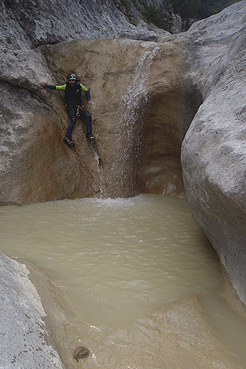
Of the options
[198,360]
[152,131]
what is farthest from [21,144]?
[198,360]

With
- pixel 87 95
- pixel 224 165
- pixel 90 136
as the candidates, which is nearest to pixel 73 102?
pixel 87 95

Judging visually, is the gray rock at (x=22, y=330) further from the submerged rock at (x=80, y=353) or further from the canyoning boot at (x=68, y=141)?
the canyoning boot at (x=68, y=141)

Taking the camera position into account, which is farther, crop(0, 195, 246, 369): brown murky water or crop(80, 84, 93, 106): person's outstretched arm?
crop(80, 84, 93, 106): person's outstretched arm

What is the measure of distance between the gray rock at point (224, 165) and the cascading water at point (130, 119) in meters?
2.82

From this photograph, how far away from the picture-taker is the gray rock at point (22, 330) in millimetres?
1429

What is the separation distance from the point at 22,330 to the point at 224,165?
1862 mm

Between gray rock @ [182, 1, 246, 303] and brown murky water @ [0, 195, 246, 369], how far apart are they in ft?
1.46

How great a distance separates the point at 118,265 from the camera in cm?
328

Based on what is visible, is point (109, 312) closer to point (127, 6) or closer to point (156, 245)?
point (156, 245)

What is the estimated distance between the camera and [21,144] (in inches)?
233

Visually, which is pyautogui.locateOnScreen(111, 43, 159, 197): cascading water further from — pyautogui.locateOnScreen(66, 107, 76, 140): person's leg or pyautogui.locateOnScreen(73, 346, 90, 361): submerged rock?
pyautogui.locateOnScreen(73, 346, 90, 361): submerged rock

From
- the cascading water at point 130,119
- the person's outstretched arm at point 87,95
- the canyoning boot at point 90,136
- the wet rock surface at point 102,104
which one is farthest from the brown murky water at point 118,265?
the person's outstretched arm at point 87,95

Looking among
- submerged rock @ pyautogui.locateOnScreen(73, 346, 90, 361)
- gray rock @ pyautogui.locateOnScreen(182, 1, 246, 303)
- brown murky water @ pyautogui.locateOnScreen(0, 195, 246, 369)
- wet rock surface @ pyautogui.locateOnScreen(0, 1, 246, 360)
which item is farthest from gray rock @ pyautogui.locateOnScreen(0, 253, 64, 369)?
wet rock surface @ pyautogui.locateOnScreen(0, 1, 246, 360)

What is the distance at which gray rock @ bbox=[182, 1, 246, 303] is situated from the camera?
84.0 inches
